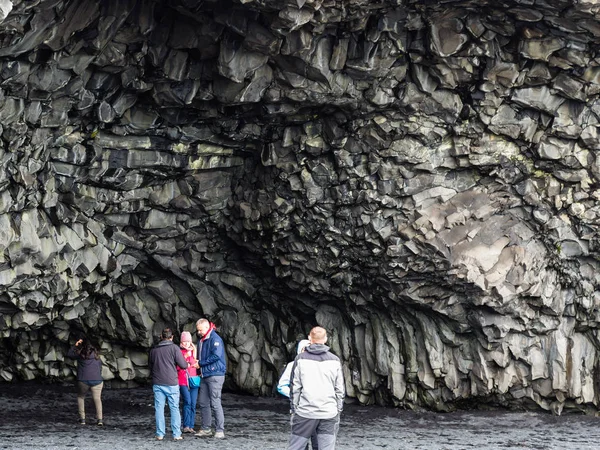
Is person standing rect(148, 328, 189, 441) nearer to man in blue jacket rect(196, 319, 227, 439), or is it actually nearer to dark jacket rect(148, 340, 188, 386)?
dark jacket rect(148, 340, 188, 386)

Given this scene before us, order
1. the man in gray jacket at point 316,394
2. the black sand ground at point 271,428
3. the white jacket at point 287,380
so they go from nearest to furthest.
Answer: the man in gray jacket at point 316,394 → the white jacket at point 287,380 → the black sand ground at point 271,428

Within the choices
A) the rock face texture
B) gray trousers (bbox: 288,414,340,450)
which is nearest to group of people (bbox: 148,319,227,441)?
the rock face texture

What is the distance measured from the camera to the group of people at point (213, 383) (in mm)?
10797

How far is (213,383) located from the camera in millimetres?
14898

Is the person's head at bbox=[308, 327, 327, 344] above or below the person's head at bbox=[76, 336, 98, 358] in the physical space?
above

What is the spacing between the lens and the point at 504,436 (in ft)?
55.6

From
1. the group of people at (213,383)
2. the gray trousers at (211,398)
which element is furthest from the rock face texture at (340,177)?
the gray trousers at (211,398)

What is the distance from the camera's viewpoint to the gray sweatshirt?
10.8 m

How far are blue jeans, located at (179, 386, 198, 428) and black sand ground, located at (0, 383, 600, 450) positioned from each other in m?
0.46

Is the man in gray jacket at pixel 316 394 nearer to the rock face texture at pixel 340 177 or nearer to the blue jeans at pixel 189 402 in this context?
the blue jeans at pixel 189 402

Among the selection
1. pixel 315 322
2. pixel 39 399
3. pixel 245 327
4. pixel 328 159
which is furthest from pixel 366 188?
pixel 39 399

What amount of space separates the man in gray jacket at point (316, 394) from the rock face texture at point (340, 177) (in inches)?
248

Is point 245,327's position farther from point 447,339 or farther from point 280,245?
point 447,339

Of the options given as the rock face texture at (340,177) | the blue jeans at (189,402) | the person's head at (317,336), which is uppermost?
the rock face texture at (340,177)
